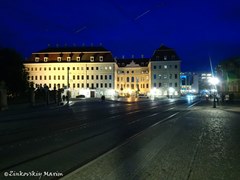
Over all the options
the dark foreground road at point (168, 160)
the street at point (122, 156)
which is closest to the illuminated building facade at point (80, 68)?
the street at point (122, 156)

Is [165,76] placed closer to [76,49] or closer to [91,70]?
[91,70]

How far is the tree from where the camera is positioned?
50062 millimetres

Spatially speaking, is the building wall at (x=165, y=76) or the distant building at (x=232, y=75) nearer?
the distant building at (x=232, y=75)

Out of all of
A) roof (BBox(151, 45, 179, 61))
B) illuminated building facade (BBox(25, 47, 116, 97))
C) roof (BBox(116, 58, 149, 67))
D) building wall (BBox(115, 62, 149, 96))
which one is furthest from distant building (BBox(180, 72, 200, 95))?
illuminated building facade (BBox(25, 47, 116, 97))

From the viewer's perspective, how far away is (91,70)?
359 feet

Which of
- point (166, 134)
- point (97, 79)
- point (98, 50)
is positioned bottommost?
point (166, 134)

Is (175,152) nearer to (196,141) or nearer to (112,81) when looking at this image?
(196,141)

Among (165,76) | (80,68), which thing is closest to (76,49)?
(80,68)

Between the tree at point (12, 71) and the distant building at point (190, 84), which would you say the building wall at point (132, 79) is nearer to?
the distant building at point (190, 84)

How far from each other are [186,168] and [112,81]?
336ft

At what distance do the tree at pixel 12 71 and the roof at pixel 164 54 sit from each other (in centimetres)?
6754

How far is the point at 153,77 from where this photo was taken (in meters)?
116

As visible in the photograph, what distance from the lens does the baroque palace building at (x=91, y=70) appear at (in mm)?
108750

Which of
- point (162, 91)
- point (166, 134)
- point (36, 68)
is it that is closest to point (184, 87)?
point (162, 91)
